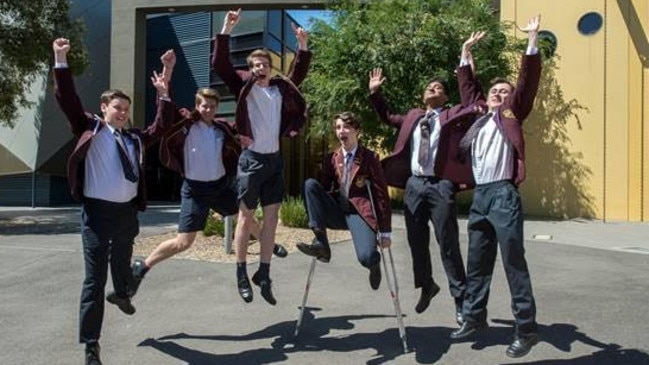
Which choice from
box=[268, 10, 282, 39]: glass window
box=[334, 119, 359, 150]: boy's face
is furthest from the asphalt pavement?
box=[268, 10, 282, 39]: glass window

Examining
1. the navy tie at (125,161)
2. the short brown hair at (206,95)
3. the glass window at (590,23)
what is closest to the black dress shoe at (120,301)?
the navy tie at (125,161)

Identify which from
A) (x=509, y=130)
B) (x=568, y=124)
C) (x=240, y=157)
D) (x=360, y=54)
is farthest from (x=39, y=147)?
(x=509, y=130)

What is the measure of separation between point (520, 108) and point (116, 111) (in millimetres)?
3155

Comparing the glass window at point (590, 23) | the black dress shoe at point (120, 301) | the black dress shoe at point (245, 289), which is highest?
the glass window at point (590, 23)

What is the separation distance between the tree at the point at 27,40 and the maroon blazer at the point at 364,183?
44.5ft

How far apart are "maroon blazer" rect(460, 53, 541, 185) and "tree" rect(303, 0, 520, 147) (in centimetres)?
1196

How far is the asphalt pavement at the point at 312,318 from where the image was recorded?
18.4ft

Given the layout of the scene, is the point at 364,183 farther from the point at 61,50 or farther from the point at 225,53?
the point at 61,50

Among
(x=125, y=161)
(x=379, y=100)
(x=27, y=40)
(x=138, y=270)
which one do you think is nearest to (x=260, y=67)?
(x=379, y=100)

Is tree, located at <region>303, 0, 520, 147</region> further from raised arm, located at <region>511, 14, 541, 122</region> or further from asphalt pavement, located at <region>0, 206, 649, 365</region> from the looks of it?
raised arm, located at <region>511, 14, 541, 122</region>

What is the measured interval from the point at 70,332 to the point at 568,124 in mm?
16365

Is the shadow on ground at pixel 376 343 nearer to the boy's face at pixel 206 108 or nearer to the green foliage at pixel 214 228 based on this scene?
the boy's face at pixel 206 108

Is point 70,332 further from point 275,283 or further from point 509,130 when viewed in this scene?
point 509,130

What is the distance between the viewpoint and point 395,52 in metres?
17.7
